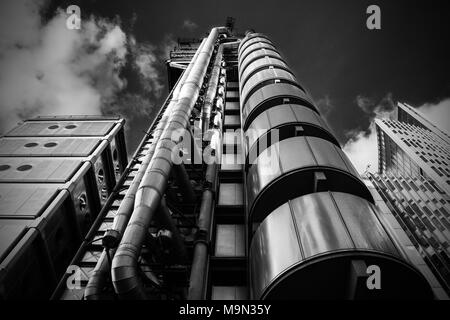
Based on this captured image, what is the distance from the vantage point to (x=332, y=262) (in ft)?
25.3

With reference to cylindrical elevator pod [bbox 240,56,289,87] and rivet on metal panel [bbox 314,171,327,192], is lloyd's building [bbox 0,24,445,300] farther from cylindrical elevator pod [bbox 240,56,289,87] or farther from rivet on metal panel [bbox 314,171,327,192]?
cylindrical elevator pod [bbox 240,56,289,87]

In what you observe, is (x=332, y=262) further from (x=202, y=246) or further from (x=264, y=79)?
(x=264, y=79)

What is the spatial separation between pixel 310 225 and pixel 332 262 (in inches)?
51.5

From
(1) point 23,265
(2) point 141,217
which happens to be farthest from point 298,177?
(1) point 23,265

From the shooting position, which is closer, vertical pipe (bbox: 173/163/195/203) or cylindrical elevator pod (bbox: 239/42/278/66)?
vertical pipe (bbox: 173/163/195/203)

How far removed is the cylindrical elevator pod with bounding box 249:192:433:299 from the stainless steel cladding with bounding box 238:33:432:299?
0.9 inches

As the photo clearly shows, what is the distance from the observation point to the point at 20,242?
957cm

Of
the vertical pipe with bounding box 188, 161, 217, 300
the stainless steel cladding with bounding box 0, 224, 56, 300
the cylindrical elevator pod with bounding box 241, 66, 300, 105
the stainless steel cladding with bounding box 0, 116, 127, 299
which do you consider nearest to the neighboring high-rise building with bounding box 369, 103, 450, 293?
the cylindrical elevator pod with bounding box 241, 66, 300, 105

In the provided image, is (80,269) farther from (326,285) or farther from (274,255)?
(326,285)

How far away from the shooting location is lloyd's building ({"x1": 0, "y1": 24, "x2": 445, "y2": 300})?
25.8 ft

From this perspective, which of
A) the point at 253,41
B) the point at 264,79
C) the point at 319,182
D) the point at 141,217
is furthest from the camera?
the point at 253,41

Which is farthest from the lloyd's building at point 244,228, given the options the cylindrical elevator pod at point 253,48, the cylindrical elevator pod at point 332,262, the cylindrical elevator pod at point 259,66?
the cylindrical elevator pod at point 253,48

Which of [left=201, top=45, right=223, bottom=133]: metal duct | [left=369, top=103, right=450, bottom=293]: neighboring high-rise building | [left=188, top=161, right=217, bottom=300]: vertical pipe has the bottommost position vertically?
[left=369, top=103, right=450, bottom=293]: neighboring high-rise building
